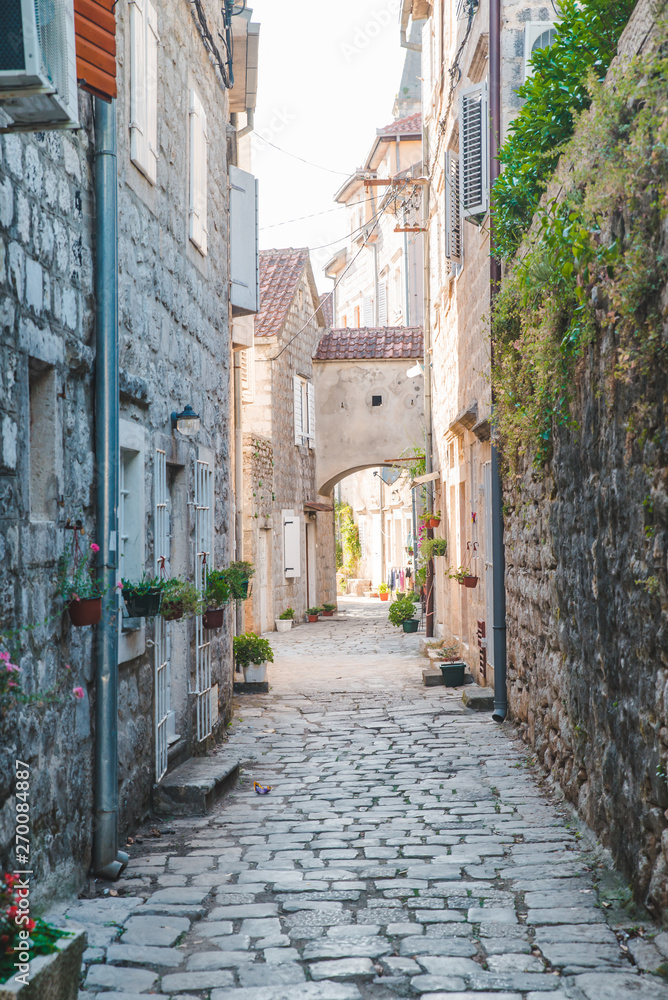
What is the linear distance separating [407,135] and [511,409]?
21674mm

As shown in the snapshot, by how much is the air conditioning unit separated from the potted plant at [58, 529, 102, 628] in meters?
1.80

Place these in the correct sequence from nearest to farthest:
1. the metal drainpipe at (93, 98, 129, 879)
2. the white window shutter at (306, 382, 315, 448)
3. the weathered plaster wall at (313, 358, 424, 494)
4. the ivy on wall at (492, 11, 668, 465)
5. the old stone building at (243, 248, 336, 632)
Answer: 1. the ivy on wall at (492, 11, 668, 465)
2. the metal drainpipe at (93, 98, 129, 879)
3. the old stone building at (243, 248, 336, 632)
4. the white window shutter at (306, 382, 315, 448)
5. the weathered plaster wall at (313, 358, 424, 494)

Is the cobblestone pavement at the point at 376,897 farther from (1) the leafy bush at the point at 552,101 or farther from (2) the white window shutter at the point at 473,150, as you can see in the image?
(2) the white window shutter at the point at 473,150

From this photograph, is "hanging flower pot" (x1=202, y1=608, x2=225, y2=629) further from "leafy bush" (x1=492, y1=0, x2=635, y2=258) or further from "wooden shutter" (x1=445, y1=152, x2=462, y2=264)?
"wooden shutter" (x1=445, y1=152, x2=462, y2=264)

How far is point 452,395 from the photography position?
12867mm

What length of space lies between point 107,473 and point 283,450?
603 inches

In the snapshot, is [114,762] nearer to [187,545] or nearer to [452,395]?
[187,545]

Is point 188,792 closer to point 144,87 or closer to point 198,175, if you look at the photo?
point 144,87

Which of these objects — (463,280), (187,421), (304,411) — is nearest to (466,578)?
(463,280)

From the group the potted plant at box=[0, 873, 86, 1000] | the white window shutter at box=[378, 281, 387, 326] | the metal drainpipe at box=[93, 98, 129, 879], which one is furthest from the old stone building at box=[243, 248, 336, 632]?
the potted plant at box=[0, 873, 86, 1000]

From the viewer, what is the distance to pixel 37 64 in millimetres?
2809

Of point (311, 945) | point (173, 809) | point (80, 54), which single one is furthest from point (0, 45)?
point (173, 809)

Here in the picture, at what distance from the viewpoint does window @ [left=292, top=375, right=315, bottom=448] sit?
21.1m

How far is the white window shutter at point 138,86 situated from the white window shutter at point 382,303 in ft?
83.0
